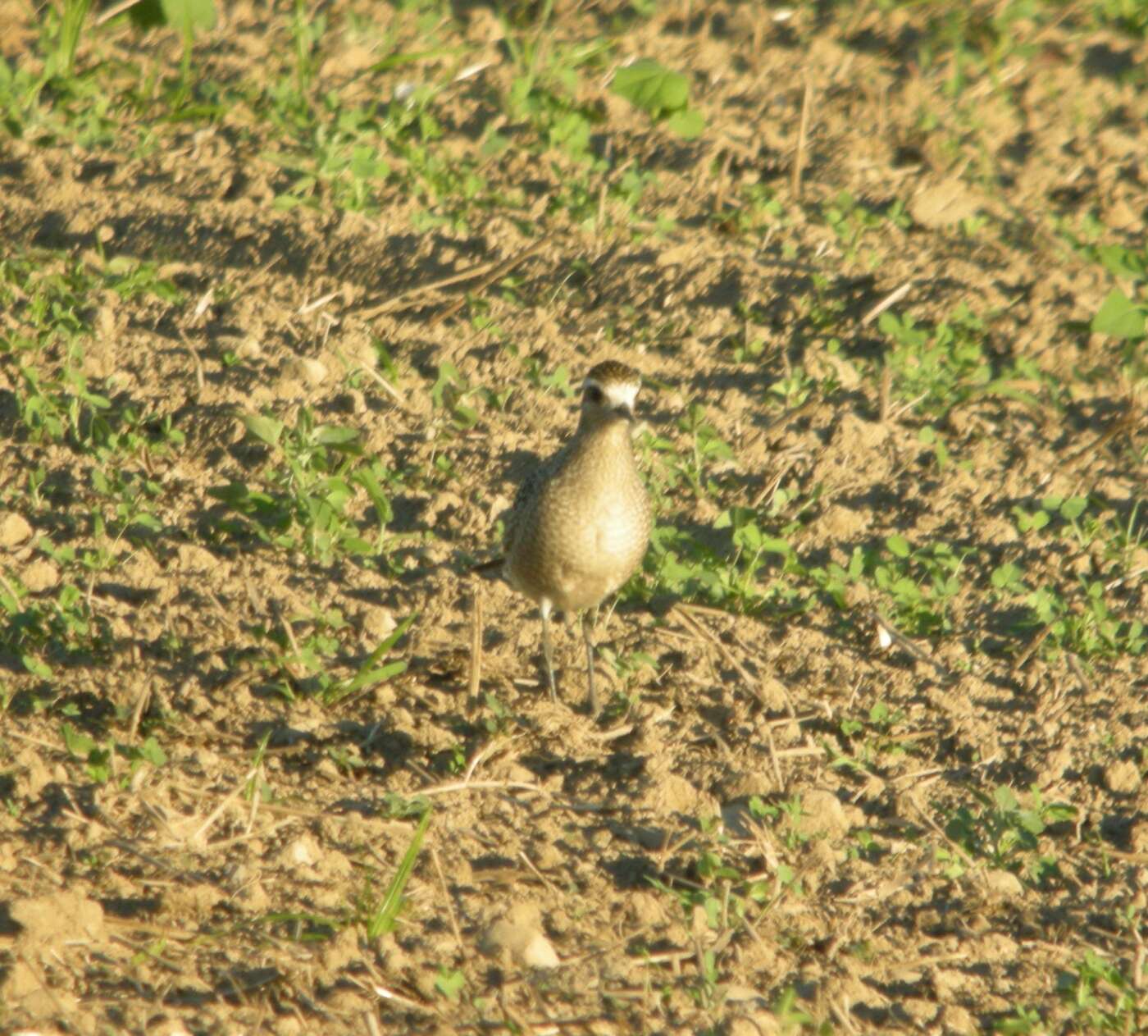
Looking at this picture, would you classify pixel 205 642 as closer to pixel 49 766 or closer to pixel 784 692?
pixel 49 766

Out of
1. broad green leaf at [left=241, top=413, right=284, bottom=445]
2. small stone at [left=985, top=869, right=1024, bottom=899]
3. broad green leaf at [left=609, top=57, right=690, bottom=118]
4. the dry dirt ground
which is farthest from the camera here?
broad green leaf at [left=609, top=57, right=690, bottom=118]

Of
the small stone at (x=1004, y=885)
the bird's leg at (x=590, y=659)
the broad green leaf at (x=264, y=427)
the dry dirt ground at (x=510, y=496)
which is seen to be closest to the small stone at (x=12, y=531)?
the dry dirt ground at (x=510, y=496)

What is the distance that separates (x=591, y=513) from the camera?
6.79m

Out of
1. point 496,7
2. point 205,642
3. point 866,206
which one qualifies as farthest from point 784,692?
point 496,7

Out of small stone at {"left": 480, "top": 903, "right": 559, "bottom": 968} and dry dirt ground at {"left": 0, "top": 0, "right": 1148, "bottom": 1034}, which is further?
dry dirt ground at {"left": 0, "top": 0, "right": 1148, "bottom": 1034}

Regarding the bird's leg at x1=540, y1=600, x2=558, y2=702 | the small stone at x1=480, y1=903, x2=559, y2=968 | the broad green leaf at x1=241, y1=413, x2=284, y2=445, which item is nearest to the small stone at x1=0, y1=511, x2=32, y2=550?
the broad green leaf at x1=241, y1=413, x2=284, y2=445

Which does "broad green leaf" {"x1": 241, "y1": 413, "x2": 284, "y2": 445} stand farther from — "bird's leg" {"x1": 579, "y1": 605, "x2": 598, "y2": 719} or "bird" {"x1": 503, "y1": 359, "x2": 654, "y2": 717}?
"bird's leg" {"x1": 579, "y1": 605, "x2": 598, "y2": 719}

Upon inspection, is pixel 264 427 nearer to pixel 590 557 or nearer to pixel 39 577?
pixel 39 577

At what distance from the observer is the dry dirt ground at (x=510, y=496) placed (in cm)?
550

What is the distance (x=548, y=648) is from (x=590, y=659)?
0.20m

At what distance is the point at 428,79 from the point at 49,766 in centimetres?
504

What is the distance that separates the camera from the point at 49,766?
19.3ft

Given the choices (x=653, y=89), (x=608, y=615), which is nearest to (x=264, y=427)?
(x=608, y=615)

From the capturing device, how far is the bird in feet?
22.2
